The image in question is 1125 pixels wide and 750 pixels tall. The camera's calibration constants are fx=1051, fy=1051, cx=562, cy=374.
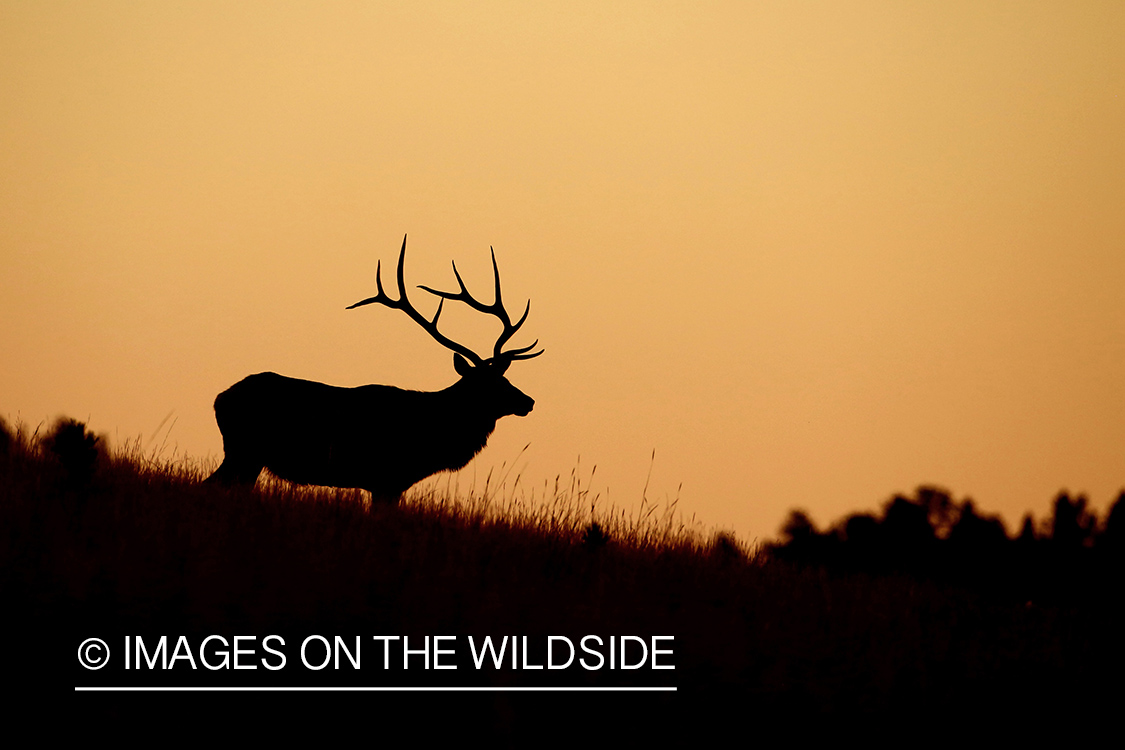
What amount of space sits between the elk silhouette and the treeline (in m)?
3.19

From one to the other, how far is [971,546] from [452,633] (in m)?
9.96

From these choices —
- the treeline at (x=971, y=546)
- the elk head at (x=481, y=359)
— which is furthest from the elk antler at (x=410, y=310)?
the treeline at (x=971, y=546)

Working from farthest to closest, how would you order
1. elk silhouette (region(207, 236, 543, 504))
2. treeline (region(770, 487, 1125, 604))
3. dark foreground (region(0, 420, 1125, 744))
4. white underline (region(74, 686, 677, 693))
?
1. elk silhouette (region(207, 236, 543, 504))
2. treeline (region(770, 487, 1125, 604))
3. dark foreground (region(0, 420, 1125, 744))
4. white underline (region(74, 686, 677, 693))

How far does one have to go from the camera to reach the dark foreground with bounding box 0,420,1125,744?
381cm

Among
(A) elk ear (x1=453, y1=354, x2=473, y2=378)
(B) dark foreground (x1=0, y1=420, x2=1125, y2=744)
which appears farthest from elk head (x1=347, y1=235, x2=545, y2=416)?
(B) dark foreground (x1=0, y1=420, x2=1125, y2=744)

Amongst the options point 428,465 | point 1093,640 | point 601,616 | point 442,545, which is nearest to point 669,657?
point 601,616

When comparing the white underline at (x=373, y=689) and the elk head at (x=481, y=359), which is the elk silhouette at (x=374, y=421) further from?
the white underline at (x=373, y=689)

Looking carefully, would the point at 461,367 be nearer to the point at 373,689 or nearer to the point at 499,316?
the point at 499,316

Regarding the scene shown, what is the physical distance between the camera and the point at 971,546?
12625 mm

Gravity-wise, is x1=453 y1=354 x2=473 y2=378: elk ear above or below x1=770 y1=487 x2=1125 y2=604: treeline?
above

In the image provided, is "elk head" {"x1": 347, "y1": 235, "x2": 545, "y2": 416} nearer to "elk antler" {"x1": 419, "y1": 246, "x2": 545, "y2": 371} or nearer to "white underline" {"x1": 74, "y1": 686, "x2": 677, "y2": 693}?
"elk antler" {"x1": 419, "y1": 246, "x2": 545, "y2": 371}

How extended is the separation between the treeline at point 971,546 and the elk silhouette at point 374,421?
10.5 ft

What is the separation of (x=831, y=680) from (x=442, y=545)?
7.46ft

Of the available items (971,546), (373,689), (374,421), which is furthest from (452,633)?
(971,546)
